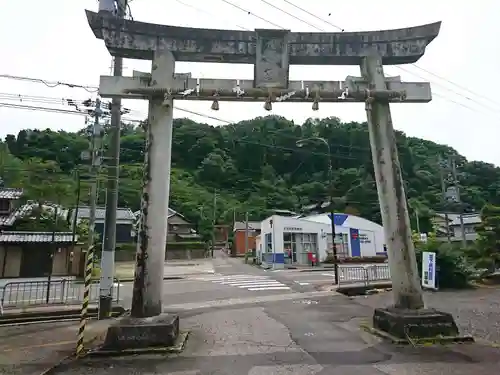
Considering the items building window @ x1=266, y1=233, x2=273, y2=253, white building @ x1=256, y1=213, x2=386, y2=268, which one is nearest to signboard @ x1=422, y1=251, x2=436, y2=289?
white building @ x1=256, y1=213, x2=386, y2=268

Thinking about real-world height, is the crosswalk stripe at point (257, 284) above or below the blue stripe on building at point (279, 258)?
below

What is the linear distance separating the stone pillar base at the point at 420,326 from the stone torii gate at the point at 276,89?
0.02m

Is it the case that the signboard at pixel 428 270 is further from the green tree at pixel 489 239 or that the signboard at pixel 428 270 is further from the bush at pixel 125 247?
the bush at pixel 125 247

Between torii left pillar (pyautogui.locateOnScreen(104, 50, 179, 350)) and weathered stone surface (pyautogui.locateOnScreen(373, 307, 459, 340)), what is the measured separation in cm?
499

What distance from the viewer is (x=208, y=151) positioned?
7162 centimetres

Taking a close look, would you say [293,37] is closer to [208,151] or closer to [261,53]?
[261,53]

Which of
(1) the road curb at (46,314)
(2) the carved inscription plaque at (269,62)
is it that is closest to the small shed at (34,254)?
(1) the road curb at (46,314)

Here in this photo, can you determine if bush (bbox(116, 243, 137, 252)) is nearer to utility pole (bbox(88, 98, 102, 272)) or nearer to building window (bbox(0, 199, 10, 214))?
building window (bbox(0, 199, 10, 214))

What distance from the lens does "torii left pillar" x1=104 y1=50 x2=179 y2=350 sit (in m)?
7.67

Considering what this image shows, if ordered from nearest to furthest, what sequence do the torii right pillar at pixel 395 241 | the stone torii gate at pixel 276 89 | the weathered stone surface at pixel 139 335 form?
the weathered stone surface at pixel 139 335, the torii right pillar at pixel 395 241, the stone torii gate at pixel 276 89

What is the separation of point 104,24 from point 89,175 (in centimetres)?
388

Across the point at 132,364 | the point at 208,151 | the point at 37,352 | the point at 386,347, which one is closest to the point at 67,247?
the point at 37,352

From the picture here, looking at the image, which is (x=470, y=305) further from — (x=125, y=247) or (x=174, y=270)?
(x=125, y=247)

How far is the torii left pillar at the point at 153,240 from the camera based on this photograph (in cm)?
767
